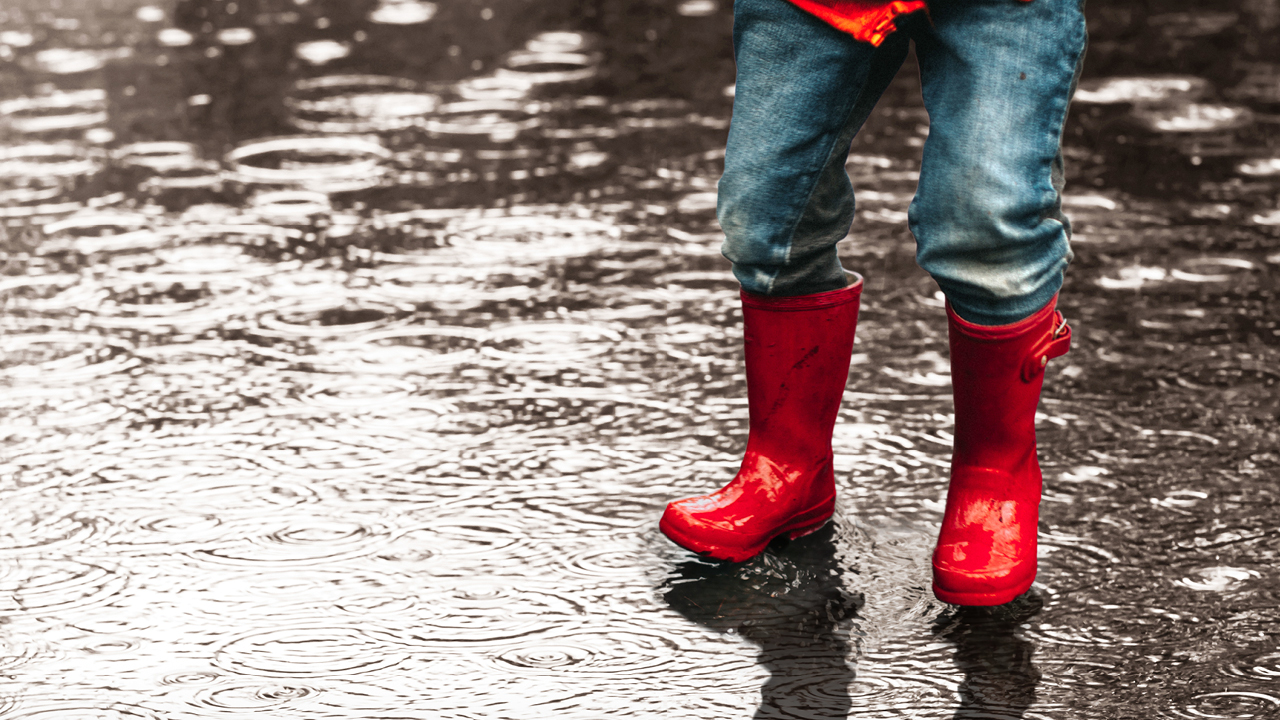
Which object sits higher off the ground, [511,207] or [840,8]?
[840,8]

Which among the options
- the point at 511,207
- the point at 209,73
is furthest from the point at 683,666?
the point at 209,73

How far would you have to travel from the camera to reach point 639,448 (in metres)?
2.54

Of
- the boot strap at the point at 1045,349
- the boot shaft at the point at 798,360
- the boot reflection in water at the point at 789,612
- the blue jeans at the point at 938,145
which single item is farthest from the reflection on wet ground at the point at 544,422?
the blue jeans at the point at 938,145

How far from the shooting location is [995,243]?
194cm

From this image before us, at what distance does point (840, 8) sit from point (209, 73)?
367cm

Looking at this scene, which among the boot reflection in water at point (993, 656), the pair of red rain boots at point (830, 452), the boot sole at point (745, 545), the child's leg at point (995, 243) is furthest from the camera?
the boot sole at point (745, 545)

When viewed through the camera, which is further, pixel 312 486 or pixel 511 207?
pixel 511 207

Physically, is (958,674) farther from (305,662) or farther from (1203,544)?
(305,662)

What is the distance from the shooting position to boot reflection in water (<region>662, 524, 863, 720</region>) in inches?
72.6

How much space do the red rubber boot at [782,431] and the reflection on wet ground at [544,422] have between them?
0.05 meters

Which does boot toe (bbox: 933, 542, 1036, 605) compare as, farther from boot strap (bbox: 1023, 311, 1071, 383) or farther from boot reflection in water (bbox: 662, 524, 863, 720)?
boot strap (bbox: 1023, 311, 1071, 383)

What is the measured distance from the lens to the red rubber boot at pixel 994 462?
2002 mm

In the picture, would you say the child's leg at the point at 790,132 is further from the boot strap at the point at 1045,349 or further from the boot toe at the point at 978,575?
the boot toe at the point at 978,575

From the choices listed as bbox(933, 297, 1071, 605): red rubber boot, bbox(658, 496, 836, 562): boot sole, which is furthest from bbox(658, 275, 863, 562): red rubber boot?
bbox(933, 297, 1071, 605): red rubber boot
